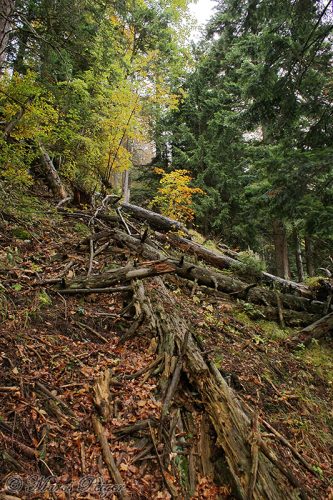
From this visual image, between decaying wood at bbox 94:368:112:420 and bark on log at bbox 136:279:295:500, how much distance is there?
96 centimetres

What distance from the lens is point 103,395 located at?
3465mm

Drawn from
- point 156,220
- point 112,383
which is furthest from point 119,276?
point 156,220

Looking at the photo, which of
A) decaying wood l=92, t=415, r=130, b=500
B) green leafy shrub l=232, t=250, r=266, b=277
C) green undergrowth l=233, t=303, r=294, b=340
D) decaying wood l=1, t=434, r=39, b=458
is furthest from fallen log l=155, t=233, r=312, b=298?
decaying wood l=1, t=434, r=39, b=458

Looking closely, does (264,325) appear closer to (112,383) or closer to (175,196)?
(112,383)

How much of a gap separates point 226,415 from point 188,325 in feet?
6.61

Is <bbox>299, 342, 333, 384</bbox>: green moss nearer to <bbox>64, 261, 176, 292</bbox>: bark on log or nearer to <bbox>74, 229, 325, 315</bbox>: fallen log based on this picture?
<bbox>74, 229, 325, 315</bbox>: fallen log

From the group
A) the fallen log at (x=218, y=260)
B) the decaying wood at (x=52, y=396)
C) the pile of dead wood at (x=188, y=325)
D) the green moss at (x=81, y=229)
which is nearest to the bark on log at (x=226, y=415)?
the pile of dead wood at (x=188, y=325)

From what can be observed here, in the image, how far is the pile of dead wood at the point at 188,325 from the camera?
119 inches

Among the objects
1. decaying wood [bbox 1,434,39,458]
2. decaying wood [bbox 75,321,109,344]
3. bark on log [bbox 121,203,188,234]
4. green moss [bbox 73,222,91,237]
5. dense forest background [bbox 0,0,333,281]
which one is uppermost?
dense forest background [bbox 0,0,333,281]

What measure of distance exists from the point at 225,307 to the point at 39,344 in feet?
14.5

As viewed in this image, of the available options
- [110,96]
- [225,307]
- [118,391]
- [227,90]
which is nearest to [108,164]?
Result: [110,96]

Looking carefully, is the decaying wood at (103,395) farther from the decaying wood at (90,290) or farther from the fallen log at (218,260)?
the fallen log at (218,260)

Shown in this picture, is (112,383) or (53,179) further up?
(53,179)

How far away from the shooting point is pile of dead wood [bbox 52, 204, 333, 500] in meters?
3.03
